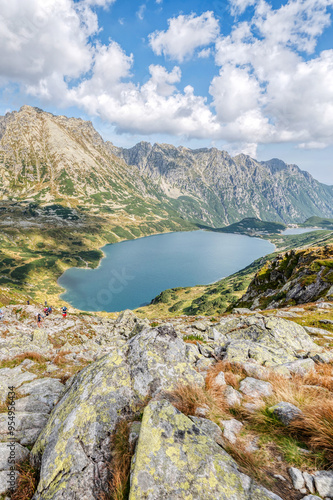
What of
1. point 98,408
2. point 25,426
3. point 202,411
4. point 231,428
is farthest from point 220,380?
point 25,426

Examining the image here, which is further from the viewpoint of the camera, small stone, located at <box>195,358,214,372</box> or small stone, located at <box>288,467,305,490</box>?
small stone, located at <box>195,358,214,372</box>

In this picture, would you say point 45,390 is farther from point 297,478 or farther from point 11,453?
point 297,478

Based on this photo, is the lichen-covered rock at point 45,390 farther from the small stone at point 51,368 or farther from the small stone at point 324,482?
the small stone at point 324,482

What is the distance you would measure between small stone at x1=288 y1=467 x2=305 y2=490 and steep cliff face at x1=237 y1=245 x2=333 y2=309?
118ft

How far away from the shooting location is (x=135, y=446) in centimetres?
484

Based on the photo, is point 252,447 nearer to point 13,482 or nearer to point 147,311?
point 13,482

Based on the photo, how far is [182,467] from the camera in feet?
13.6

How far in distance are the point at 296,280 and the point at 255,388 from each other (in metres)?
41.8

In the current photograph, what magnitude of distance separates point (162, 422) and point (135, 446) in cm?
77

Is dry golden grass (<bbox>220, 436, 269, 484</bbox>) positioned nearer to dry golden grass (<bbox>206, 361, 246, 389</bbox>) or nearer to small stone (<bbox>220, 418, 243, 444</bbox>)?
small stone (<bbox>220, 418, 243, 444</bbox>)

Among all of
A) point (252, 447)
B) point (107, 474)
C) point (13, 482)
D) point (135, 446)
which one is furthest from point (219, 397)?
point (13, 482)

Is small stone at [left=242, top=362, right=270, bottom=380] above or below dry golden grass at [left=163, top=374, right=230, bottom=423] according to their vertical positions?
below

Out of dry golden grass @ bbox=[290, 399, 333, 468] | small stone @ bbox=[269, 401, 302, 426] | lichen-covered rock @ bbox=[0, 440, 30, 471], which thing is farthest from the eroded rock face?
dry golden grass @ bbox=[290, 399, 333, 468]

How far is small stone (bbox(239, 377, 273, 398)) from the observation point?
21.9 feet
